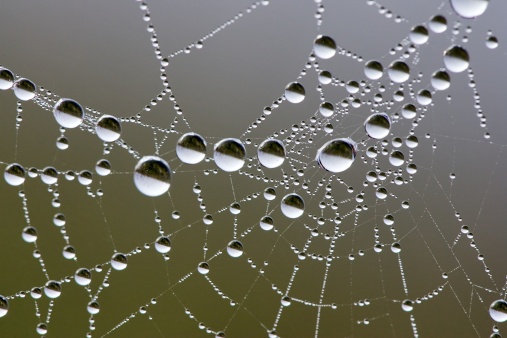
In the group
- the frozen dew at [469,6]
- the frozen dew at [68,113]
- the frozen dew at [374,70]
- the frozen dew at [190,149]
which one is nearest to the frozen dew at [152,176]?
the frozen dew at [190,149]

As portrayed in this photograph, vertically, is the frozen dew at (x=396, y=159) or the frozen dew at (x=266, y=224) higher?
the frozen dew at (x=396, y=159)

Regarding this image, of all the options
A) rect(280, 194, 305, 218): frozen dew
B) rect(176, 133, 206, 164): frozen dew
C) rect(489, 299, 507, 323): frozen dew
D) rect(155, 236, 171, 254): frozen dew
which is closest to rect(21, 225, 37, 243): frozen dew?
rect(155, 236, 171, 254): frozen dew

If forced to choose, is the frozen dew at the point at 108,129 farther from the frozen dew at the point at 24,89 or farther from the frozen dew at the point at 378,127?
the frozen dew at the point at 378,127

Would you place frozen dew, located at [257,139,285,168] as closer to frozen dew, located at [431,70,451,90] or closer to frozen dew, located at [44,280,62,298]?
frozen dew, located at [431,70,451,90]

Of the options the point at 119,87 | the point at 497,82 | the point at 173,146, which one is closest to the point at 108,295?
the point at 173,146

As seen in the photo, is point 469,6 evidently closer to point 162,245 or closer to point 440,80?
point 440,80

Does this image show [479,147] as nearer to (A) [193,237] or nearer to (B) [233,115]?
(B) [233,115]
